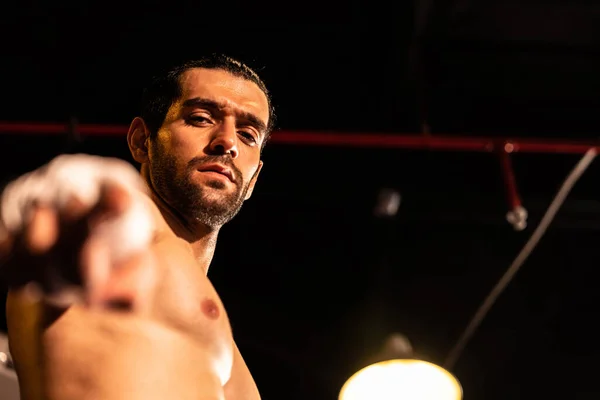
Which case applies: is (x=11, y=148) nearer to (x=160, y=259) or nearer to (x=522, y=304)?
(x=160, y=259)

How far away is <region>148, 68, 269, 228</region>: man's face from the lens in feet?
3.98

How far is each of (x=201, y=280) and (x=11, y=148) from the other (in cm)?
197

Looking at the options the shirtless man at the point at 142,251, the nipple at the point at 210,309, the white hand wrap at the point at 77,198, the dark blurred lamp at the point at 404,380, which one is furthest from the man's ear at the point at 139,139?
the dark blurred lamp at the point at 404,380

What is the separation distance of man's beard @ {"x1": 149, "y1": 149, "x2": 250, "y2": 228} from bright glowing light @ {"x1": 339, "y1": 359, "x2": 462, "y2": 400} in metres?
1.51

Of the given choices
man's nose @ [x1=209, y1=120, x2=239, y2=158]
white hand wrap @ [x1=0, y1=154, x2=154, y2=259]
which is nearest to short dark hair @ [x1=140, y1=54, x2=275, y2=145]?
man's nose @ [x1=209, y1=120, x2=239, y2=158]

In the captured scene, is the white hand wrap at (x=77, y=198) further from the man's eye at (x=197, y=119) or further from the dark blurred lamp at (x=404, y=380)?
the dark blurred lamp at (x=404, y=380)

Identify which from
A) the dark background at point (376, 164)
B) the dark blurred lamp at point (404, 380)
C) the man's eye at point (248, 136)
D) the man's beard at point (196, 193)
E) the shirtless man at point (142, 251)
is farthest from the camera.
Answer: the dark blurred lamp at point (404, 380)

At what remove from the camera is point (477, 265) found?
3367 mm

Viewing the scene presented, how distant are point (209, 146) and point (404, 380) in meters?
1.63

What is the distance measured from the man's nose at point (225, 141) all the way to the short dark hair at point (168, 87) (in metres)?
0.13

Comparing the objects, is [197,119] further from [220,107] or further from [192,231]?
[192,231]

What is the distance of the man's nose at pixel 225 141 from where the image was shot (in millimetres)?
1236

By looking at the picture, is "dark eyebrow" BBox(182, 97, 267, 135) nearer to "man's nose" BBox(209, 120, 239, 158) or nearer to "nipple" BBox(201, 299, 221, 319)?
"man's nose" BBox(209, 120, 239, 158)

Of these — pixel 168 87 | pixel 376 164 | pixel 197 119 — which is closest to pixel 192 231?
pixel 197 119
